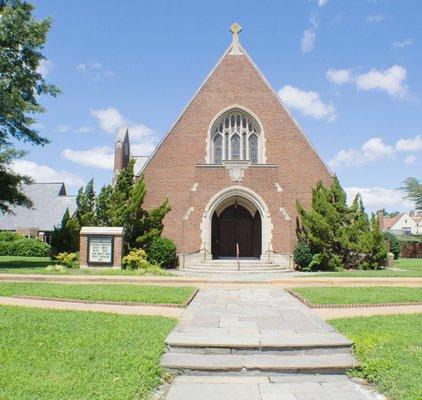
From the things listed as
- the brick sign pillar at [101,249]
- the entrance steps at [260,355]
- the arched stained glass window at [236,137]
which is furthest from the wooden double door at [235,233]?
the entrance steps at [260,355]

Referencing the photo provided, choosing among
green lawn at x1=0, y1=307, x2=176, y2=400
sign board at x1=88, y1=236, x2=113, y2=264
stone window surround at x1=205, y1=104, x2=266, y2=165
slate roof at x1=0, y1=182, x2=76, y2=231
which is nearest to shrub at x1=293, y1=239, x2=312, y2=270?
stone window surround at x1=205, y1=104, x2=266, y2=165

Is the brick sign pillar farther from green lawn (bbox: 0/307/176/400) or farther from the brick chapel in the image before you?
green lawn (bbox: 0/307/176/400)

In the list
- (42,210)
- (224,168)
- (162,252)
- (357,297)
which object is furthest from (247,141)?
(42,210)

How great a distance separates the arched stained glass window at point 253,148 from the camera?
83.9 ft

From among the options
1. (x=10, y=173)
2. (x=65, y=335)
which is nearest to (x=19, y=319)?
(x=65, y=335)

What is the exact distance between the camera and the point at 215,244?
87.5 ft

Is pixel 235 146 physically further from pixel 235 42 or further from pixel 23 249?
pixel 23 249

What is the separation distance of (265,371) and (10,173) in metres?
19.8

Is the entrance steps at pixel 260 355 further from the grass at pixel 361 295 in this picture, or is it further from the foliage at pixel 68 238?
the foliage at pixel 68 238

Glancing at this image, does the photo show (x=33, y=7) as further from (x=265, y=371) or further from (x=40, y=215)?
(x=40, y=215)

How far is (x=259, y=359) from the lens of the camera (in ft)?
21.0

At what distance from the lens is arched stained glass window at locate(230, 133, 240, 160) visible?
25.6 metres

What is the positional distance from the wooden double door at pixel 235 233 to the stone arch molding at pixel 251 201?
2935 mm

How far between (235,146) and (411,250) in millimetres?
24610
